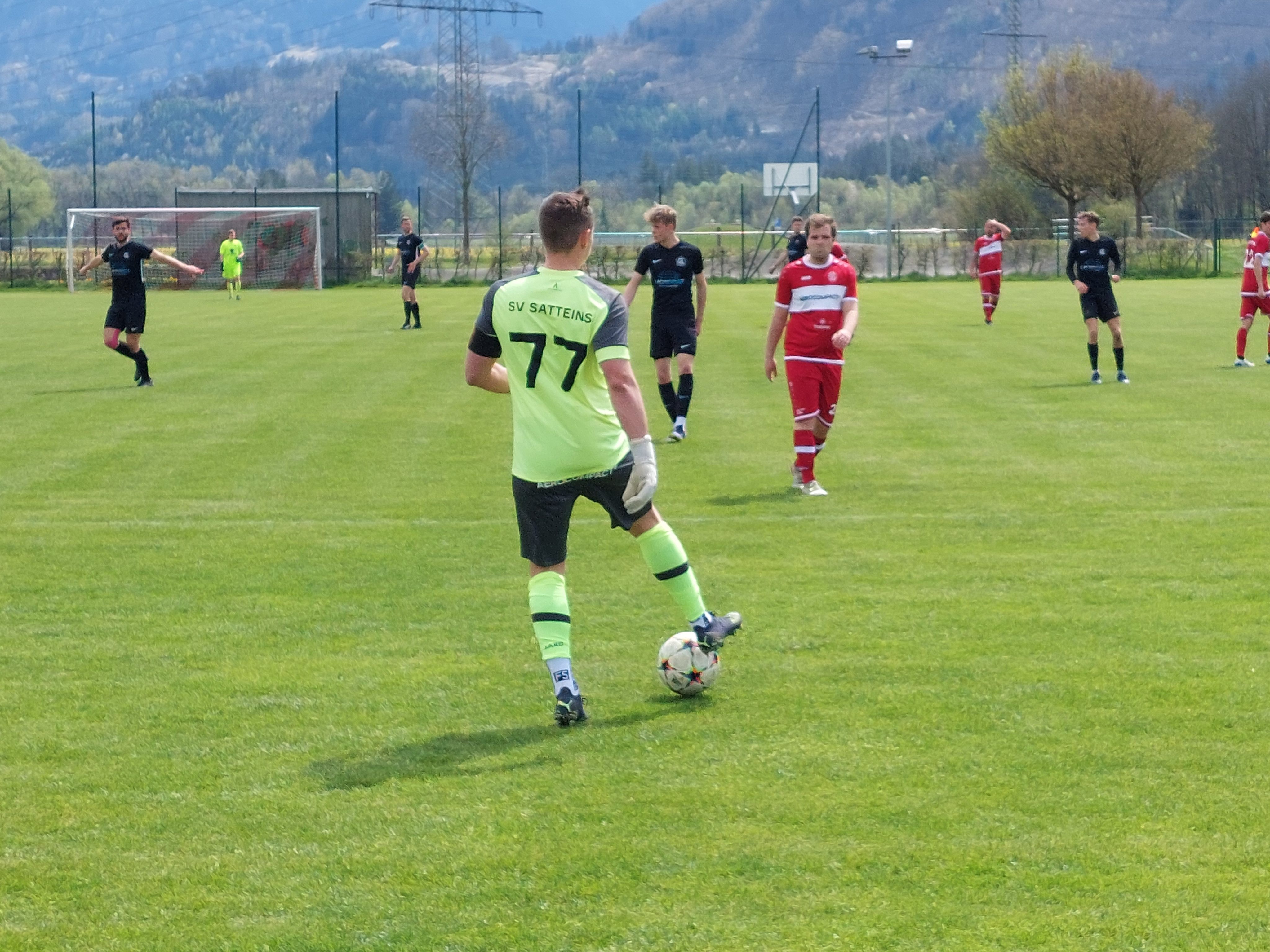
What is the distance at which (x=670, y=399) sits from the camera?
14.9m

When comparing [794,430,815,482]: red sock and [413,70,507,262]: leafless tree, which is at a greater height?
[413,70,507,262]: leafless tree

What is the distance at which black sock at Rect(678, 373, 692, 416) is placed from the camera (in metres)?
14.6

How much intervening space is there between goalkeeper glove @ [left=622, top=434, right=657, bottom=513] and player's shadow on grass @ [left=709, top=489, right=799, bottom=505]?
5356 mm

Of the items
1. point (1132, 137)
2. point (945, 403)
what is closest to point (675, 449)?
point (945, 403)

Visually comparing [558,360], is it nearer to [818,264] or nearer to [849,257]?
[818,264]

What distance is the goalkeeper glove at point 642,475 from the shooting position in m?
5.90

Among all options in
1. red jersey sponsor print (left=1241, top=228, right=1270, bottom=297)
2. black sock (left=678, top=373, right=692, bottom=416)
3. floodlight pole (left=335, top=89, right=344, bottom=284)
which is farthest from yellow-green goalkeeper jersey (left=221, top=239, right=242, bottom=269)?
black sock (left=678, top=373, right=692, bottom=416)

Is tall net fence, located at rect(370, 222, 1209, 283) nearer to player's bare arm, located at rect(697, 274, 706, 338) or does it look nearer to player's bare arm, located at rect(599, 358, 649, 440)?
player's bare arm, located at rect(697, 274, 706, 338)

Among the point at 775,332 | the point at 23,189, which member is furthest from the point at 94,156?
the point at 775,332

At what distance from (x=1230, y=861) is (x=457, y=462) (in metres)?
9.58

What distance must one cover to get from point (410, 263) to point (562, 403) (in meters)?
23.5

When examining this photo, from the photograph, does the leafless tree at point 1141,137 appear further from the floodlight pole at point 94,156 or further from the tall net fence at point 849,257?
the floodlight pole at point 94,156

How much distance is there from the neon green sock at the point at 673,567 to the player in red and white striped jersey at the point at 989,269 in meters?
23.0

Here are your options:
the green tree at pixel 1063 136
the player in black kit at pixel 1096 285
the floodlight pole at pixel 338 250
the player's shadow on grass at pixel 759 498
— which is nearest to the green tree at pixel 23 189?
the floodlight pole at pixel 338 250
